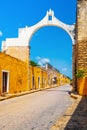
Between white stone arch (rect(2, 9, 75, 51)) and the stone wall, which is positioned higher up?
white stone arch (rect(2, 9, 75, 51))

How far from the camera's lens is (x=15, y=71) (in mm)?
22984

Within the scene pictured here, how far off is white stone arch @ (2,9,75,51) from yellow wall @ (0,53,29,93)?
3.29m

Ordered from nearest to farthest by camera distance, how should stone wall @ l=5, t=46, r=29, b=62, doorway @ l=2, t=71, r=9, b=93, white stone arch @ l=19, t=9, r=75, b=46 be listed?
doorway @ l=2, t=71, r=9, b=93
white stone arch @ l=19, t=9, r=75, b=46
stone wall @ l=5, t=46, r=29, b=62

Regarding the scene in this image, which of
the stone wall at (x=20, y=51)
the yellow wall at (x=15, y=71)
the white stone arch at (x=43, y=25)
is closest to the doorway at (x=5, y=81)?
the yellow wall at (x=15, y=71)

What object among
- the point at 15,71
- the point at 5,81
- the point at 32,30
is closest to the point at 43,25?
the point at 32,30

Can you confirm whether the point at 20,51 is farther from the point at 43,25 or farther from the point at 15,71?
→ the point at 15,71

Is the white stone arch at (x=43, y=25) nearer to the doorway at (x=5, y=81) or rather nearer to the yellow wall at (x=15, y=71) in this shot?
the yellow wall at (x=15, y=71)

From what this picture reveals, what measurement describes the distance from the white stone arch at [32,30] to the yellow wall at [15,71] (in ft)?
10.8

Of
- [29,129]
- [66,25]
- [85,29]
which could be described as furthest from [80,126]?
[66,25]

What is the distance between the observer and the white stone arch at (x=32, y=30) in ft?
96.2

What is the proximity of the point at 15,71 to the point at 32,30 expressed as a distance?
8393 millimetres

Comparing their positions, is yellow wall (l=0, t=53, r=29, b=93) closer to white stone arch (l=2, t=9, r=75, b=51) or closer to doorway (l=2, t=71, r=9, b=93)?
doorway (l=2, t=71, r=9, b=93)

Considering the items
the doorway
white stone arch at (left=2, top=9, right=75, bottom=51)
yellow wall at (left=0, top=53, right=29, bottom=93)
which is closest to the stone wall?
white stone arch at (left=2, top=9, right=75, bottom=51)

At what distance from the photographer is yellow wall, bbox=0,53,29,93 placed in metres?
19.9
